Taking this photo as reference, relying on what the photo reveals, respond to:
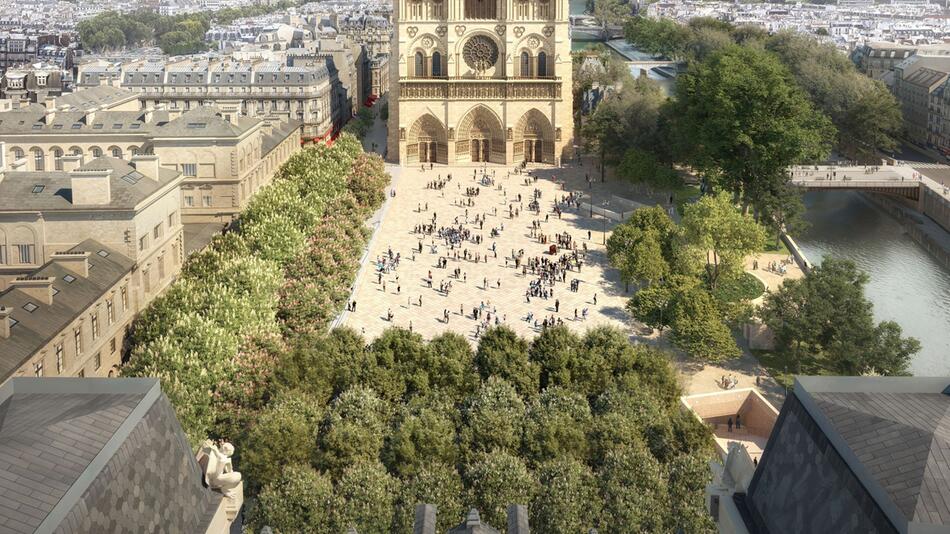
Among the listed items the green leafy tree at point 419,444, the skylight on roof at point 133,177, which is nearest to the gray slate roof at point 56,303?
the skylight on roof at point 133,177

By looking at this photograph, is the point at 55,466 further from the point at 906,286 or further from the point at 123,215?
the point at 906,286

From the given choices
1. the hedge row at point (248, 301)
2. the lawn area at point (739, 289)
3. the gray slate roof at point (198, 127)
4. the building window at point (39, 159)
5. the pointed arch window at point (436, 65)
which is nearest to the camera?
the hedge row at point (248, 301)

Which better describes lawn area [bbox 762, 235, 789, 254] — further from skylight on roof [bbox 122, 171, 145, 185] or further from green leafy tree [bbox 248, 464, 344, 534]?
green leafy tree [bbox 248, 464, 344, 534]

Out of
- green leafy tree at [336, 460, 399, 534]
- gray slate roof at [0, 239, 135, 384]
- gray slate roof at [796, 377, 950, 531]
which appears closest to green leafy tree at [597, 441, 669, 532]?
green leafy tree at [336, 460, 399, 534]

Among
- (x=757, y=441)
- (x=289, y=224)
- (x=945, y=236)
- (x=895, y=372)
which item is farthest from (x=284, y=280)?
(x=945, y=236)

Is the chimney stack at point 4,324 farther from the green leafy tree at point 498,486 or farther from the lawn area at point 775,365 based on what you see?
the lawn area at point 775,365

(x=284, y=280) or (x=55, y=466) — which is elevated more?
(x=55, y=466)

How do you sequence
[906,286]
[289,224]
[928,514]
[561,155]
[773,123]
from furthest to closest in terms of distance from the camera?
1. [561,155]
2. [773,123]
3. [906,286]
4. [289,224]
5. [928,514]
